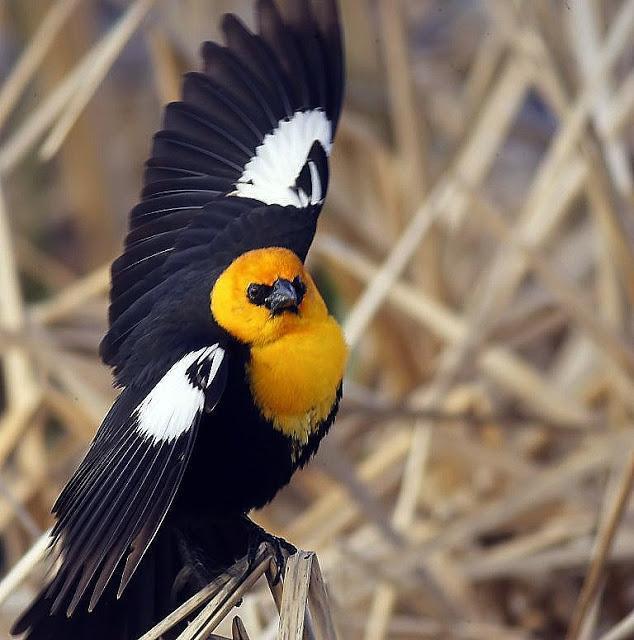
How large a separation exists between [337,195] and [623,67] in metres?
0.77

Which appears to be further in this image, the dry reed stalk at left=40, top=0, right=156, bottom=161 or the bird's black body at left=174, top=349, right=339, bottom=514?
the dry reed stalk at left=40, top=0, right=156, bottom=161

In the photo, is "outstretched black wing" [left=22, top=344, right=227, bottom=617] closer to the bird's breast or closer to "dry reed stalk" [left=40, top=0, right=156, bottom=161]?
the bird's breast

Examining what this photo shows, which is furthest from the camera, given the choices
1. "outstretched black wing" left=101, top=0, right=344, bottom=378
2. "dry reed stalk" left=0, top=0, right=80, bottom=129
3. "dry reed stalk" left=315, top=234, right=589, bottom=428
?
"dry reed stalk" left=315, top=234, right=589, bottom=428

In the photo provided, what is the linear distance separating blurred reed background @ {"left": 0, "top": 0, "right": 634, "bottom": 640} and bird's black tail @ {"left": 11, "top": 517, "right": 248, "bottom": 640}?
103 mm

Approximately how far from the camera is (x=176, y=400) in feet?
5.07

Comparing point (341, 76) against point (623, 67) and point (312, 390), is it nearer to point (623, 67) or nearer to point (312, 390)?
point (312, 390)

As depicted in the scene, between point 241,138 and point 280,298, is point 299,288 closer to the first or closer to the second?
point 280,298

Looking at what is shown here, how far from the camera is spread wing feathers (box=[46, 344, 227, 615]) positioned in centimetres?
147

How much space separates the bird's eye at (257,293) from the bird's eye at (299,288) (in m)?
0.04

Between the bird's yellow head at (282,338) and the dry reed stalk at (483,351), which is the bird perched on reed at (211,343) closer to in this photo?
the bird's yellow head at (282,338)

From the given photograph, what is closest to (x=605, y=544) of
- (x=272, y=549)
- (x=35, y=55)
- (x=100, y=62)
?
(x=272, y=549)

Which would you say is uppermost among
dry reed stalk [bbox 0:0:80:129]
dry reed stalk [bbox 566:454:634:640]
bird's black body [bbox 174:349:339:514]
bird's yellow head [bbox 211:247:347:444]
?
dry reed stalk [bbox 0:0:80:129]

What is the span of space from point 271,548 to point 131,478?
0.25 meters

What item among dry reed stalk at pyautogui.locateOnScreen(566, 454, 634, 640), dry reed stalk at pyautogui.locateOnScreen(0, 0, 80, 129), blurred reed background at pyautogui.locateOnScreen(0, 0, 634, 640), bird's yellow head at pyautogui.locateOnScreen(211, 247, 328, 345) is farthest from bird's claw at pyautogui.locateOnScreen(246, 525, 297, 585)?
dry reed stalk at pyautogui.locateOnScreen(0, 0, 80, 129)
